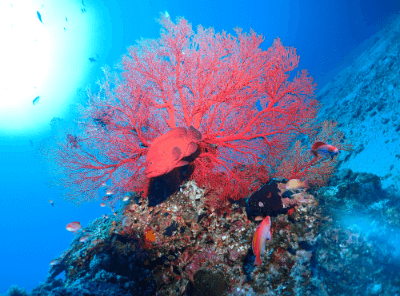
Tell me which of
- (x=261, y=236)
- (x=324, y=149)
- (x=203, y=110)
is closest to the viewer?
(x=261, y=236)

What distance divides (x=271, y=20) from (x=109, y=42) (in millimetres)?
67948

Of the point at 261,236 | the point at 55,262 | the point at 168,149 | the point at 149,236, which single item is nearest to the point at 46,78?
the point at 55,262

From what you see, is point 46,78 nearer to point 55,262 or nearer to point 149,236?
point 55,262

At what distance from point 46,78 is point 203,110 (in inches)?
2881

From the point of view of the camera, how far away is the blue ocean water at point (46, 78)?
4269 centimetres

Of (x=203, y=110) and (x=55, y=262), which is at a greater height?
(x=55, y=262)

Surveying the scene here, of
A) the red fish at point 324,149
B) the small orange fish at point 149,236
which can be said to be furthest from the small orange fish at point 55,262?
the red fish at point 324,149

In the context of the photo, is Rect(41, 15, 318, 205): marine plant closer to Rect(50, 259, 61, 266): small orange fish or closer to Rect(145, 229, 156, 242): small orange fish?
Rect(145, 229, 156, 242): small orange fish

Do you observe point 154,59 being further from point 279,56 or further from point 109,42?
point 109,42

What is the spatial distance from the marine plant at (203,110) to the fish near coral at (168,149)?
106cm

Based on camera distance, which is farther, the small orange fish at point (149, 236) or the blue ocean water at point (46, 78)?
the blue ocean water at point (46, 78)

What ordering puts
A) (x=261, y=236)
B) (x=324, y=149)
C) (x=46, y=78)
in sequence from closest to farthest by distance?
(x=261, y=236) → (x=324, y=149) → (x=46, y=78)

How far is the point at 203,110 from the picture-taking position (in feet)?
12.5

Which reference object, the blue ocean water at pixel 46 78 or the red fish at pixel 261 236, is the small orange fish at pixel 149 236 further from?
the blue ocean water at pixel 46 78
